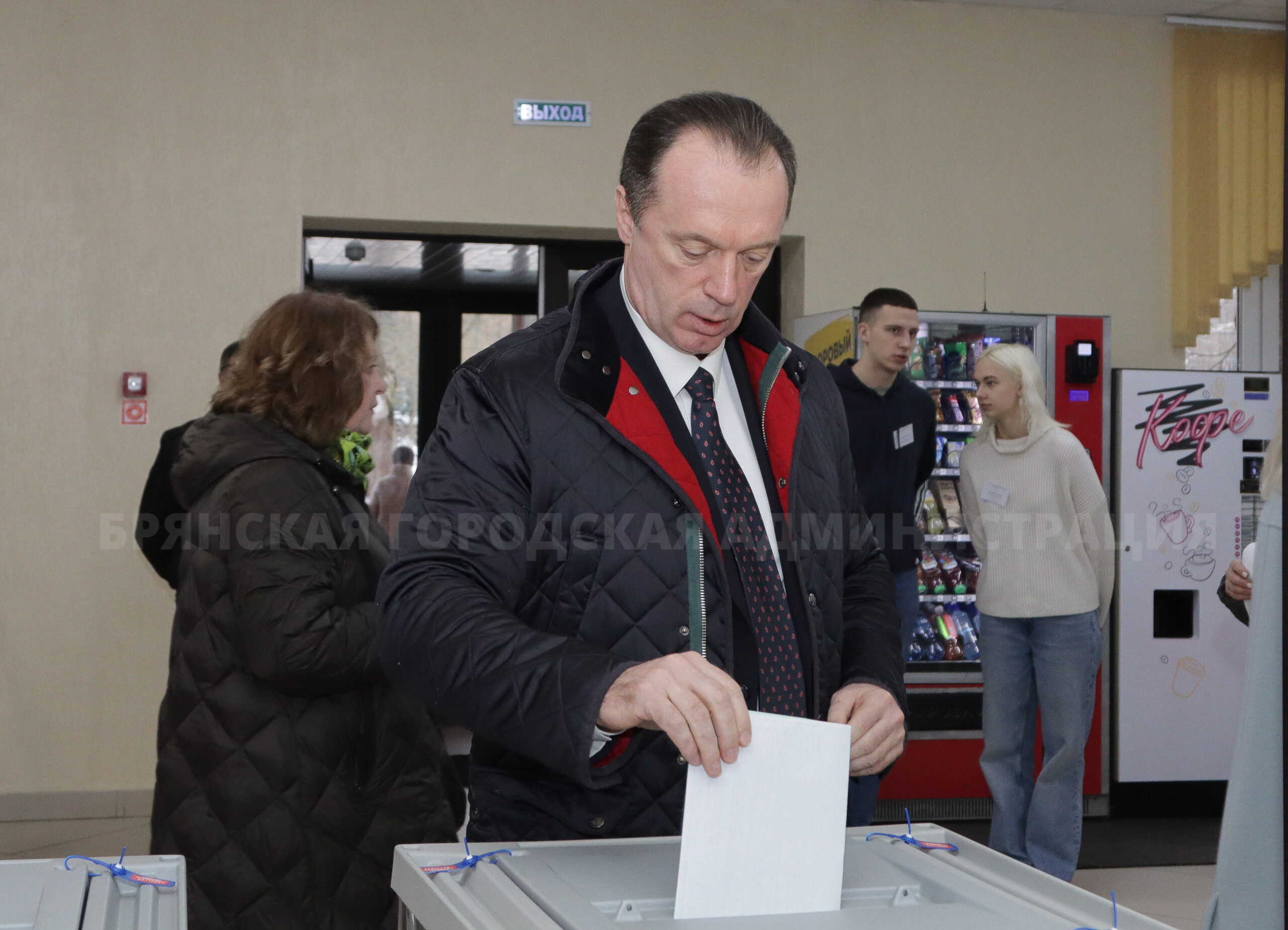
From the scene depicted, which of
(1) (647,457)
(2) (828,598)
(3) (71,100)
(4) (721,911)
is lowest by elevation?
(4) (721,911)

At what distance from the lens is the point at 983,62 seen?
5918 mm

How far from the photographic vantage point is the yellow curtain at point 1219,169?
6.03 m

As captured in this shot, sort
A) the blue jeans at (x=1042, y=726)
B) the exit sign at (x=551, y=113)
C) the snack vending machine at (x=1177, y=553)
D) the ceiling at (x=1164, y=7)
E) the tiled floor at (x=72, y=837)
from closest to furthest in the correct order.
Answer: the blue jeans at (x=1042, y=726) → the tiled floor at (x=72, y=837) → the snack vending machine at (x=1177, y=553) → the exit sign at (x=551, y=113) → the ceiling at (x=1164, y=7)

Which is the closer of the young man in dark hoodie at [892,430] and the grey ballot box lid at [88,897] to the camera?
the grey ballot box lid at [88,897]

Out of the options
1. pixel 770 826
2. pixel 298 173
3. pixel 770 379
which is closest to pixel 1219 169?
pixel 298 173

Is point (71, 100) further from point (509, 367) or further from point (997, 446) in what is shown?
point (509, 367)

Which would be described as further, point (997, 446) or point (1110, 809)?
point (1110, 809)

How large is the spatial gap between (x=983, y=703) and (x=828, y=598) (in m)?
3.08

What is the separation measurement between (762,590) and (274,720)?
1.06 meters

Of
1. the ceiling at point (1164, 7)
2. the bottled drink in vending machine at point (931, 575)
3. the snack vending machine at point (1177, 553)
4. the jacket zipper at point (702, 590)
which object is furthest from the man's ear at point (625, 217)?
the ceiling at point (1164, 7)

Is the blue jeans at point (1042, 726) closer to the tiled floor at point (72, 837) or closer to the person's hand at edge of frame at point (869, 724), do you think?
the person's hand at edge of frame at point (869, 724)

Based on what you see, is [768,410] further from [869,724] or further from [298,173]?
Result: [298,173]

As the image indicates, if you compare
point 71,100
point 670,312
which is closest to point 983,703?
point 670,312

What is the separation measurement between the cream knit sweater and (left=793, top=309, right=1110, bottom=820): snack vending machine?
70cm
